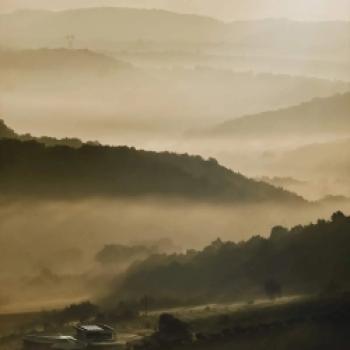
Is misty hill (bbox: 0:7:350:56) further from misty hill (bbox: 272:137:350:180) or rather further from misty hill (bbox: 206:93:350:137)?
misty hill (bbox: 272:137:350:180)

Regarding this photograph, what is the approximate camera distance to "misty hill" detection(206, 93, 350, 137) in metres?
2.70

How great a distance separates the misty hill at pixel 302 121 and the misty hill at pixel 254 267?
0.98 feet

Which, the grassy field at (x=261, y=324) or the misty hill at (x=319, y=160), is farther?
the misty hill at (x=319, y=160)

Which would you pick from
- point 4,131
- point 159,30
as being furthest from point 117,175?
point 159,30

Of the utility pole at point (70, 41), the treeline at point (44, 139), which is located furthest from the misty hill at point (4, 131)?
the utility pole at point (70, 41)

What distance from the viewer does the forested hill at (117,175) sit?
2506mm

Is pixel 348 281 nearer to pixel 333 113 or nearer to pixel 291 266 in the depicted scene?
pixel 291 266

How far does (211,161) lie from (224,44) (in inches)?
15.6

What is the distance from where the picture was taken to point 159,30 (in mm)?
2662

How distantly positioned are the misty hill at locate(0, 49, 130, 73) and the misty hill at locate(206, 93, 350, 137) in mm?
431

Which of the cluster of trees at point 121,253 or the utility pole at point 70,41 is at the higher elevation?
the utility pole at point 70,41

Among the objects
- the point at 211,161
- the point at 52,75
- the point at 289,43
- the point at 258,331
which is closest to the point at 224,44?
the point at 289,43

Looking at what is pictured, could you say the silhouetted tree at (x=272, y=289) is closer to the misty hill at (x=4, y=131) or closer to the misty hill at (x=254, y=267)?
the misty hill at (x=254, y=267)

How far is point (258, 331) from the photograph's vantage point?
102 inches
